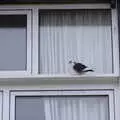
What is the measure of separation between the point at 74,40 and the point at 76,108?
422 millimetres

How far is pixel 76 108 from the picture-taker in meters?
2.27

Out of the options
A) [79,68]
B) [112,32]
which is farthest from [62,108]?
[112,32]

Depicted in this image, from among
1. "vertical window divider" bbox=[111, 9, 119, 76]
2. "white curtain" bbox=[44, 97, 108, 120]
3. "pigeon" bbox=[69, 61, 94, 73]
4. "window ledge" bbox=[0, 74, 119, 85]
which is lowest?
"white curtain" bbox=[44, 97, 108, 120]

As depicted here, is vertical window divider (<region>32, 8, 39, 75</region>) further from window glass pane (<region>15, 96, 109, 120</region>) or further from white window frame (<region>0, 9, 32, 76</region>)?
window glass pane (<region>15, 96, 109, 120</region>)

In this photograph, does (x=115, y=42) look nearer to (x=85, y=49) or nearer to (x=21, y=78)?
(x=85, y=49)

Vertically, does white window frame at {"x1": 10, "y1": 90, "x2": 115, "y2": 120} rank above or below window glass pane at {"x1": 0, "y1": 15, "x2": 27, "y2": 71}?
below

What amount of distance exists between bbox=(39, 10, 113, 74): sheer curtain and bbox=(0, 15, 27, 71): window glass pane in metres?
0.11

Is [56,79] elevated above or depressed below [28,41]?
below

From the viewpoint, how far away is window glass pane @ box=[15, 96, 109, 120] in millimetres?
2254

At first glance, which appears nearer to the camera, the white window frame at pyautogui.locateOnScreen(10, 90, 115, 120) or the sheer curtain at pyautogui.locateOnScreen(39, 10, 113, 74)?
the white window frame at pyautogui.locateOnScreen(10, 90, 115, 120)

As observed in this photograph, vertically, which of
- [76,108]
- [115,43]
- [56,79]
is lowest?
[76,108]

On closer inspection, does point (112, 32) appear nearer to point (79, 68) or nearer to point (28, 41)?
point (79, 68)

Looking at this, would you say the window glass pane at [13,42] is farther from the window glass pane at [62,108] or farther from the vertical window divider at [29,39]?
the window glass pane at [62,108]

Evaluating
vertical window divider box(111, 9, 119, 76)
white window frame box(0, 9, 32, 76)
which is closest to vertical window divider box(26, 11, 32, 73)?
white window frame box(0, 9, 32, 76)
